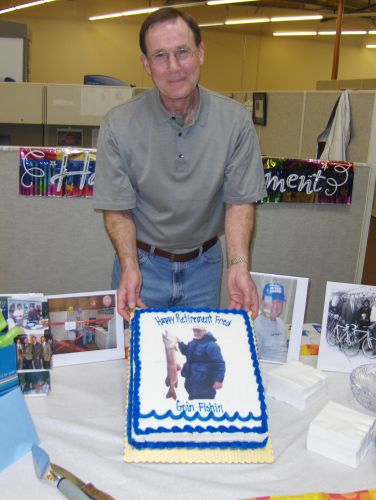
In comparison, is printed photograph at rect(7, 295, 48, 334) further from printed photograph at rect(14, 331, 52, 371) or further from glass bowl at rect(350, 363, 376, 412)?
glass bowl at rect(350, 363, 376, 412)

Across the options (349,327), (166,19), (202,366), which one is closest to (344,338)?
(349,327)

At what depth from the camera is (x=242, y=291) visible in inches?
44.4

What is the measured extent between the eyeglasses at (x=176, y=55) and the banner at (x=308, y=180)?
843 millimetres

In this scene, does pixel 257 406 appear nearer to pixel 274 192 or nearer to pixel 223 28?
pixel 274 192

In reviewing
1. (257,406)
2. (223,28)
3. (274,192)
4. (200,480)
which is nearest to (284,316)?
(257,406)

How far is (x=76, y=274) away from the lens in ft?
6.93

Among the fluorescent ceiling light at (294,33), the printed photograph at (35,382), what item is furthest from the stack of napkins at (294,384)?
the fluorescent ceiling light at (294,33)

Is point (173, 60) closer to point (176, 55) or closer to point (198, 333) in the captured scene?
point (176, 55)

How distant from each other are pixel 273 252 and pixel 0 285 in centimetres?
115

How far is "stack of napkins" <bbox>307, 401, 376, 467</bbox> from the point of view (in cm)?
81

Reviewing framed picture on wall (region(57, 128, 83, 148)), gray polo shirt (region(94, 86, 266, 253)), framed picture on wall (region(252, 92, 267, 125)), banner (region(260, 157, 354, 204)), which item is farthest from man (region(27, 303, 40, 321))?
framed picture on wall (region(252, 92, 267, 125))

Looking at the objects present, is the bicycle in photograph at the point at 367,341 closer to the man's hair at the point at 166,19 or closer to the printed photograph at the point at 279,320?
the printed photograph at the point at 279,320

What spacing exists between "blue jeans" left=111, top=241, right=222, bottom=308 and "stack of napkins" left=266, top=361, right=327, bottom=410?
506 millimetres

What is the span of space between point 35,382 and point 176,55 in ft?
2.53
